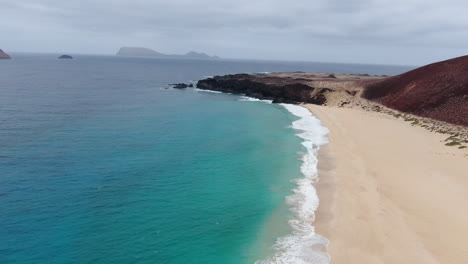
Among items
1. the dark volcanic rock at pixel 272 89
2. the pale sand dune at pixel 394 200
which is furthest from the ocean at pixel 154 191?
the dark volcanic rock at pixel 272 89

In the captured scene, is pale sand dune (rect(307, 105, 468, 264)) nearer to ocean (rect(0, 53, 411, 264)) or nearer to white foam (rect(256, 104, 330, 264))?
white foam (rect(256, 104, 330, 264))

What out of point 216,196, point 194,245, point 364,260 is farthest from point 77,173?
point 364,260

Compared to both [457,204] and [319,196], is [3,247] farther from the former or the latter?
[457,204]

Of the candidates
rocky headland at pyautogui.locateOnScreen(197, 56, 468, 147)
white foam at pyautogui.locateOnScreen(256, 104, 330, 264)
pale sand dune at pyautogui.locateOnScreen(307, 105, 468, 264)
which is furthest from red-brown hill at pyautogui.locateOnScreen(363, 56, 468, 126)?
white foam at pyautogui.locateOnScreen(256, 104, 330, 264)

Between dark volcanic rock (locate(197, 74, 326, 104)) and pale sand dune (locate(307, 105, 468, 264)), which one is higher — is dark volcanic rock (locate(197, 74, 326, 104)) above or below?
above

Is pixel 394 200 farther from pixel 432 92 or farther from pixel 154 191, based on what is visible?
pixel 432 92

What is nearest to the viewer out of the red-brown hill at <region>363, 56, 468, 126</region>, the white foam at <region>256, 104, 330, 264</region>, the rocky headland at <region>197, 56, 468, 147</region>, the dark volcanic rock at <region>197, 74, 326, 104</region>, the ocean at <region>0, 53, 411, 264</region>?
the white foam at <region>256, 104, 330, 264</region>
